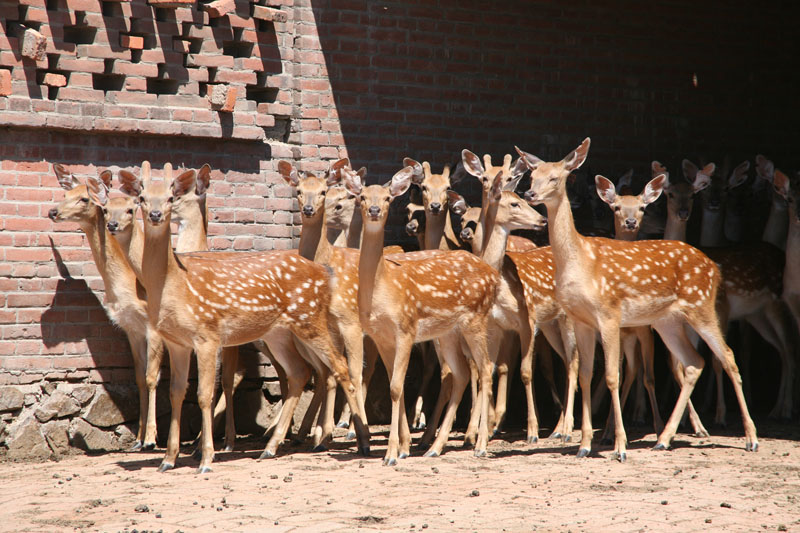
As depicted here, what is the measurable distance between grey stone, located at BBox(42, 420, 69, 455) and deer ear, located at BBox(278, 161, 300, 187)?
276 cm

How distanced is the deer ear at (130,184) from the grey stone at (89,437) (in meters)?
2.01

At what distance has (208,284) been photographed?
830 cm

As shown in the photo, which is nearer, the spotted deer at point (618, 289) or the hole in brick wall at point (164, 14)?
the spotted deer at point (618, 289)

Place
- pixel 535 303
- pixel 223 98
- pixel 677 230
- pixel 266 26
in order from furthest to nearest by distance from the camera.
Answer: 1. pixel 677 230
2. pixel 266 26
3. pixel 535 303
4. pixel 223 98

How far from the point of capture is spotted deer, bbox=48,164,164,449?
876 cm

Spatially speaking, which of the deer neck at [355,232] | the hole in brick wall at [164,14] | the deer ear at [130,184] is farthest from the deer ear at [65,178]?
the deer neck at [355,232]

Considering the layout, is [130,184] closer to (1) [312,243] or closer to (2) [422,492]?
(1) [312,243]

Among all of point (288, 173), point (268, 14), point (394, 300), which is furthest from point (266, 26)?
point (394, 300)

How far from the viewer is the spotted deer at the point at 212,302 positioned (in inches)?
316

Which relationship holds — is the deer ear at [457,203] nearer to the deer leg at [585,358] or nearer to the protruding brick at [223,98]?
the deer leg at [585,358]

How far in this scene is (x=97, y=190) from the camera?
8867 millimetres

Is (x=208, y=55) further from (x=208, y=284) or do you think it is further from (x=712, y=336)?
(x=712, y=336)

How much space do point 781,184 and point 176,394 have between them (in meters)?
6.03

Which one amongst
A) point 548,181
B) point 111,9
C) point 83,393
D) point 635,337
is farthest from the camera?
point 635,337
